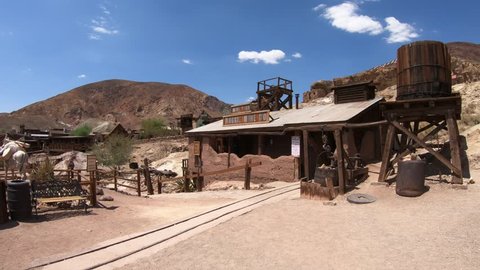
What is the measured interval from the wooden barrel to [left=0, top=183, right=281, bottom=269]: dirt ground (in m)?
7.62

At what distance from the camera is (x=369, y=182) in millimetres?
12094

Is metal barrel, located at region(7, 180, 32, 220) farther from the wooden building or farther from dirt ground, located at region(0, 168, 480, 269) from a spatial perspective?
the wooden building

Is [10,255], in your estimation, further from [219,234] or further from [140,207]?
[140,207]

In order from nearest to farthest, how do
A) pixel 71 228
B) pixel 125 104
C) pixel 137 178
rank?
pixel 71 228
pixel 137 178
pixel 125 104

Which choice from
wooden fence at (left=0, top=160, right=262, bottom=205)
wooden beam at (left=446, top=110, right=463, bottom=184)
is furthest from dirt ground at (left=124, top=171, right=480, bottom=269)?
wooden fence at (left=0, top=160, right=262, bottom=205)

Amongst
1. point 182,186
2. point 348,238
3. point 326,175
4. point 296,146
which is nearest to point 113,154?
point 182,186

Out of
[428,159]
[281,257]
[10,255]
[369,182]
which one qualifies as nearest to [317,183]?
[369,182]

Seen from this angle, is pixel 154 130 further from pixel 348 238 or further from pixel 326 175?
pixel 348 238

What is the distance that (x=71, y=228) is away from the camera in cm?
795

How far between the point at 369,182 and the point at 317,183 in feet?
6.60

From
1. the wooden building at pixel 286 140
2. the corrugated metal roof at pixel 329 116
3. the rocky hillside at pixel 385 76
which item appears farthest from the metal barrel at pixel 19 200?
the rocky hillside at pixel 385 76

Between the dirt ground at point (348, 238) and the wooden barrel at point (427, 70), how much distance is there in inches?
117

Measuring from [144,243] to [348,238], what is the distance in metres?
3.96

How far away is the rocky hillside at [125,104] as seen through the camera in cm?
11131
